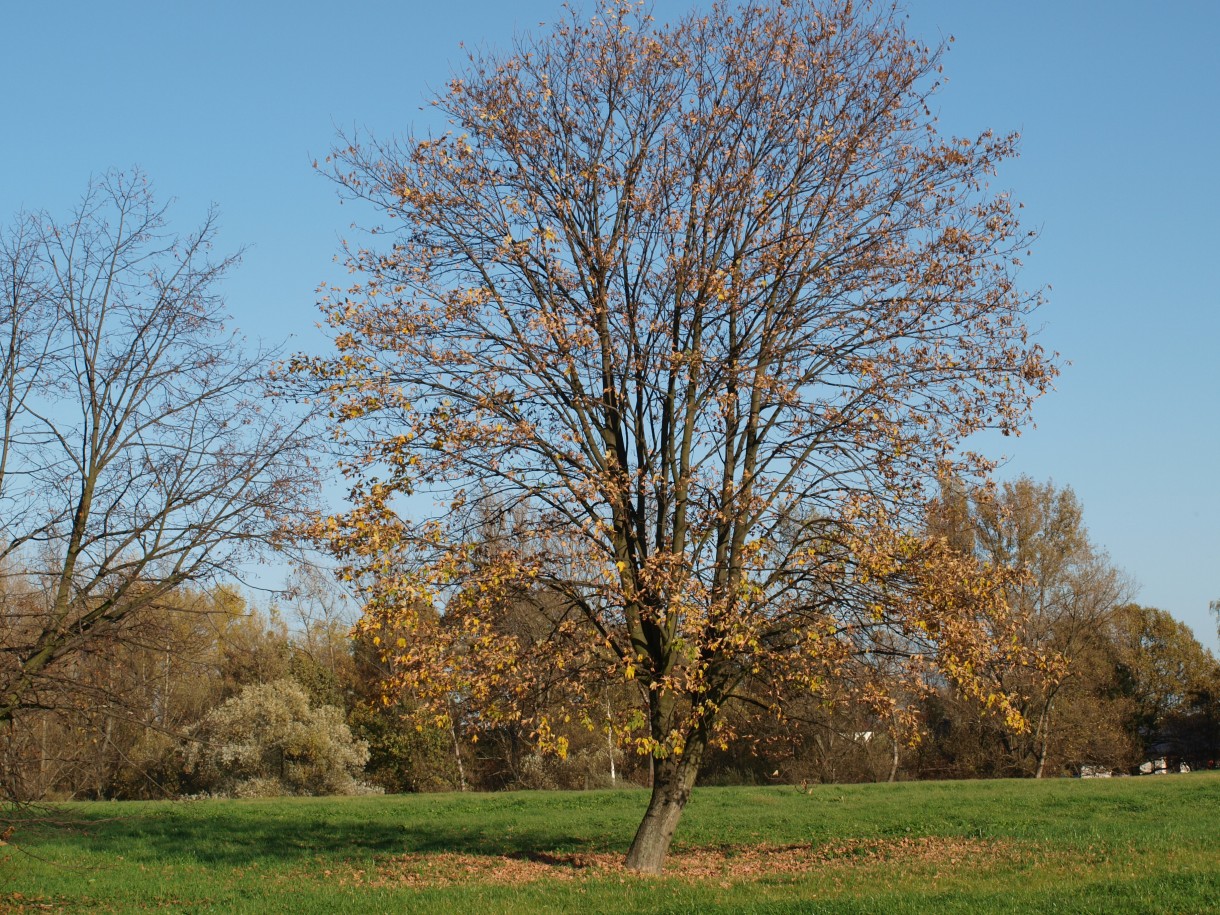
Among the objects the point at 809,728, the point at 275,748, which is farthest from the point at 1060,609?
the point at 275,748

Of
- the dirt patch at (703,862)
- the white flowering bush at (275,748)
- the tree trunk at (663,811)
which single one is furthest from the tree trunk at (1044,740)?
the tree trunk at (663,811)

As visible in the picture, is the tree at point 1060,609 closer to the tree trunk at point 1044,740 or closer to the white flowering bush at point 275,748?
the tree trunk at point 1044,740

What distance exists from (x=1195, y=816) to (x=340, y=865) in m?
15.5

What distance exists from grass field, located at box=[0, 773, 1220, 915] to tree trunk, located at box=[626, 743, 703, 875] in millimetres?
606

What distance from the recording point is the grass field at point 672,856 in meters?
12.5

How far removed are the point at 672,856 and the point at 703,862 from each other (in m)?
0.96

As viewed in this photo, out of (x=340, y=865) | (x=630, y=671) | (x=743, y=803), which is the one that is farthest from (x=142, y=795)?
(x=630, y=671)

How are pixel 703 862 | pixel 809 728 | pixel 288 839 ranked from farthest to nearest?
1. pixel 809 728
2. pixel 288 839
3. pixel 703 862

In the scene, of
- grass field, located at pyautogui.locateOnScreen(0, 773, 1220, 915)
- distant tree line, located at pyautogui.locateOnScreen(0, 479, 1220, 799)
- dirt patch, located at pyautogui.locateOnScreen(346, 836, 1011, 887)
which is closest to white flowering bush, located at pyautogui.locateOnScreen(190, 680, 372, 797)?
distant tree line, located at pyautogui.locateOnScreen(0, 479, 1220, 799)

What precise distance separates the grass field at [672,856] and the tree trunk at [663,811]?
23.9 inches

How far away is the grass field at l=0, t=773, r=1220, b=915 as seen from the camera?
12469mm

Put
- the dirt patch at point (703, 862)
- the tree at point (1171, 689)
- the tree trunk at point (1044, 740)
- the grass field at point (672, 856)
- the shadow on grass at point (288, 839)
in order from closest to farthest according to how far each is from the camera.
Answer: the grass field at point (672, 856)
the dirt patch at point (703, 862)
the shadow on grass at point (288, 839)
the tree trunk at point (1044, 740)
the tree at point (1171, 689)

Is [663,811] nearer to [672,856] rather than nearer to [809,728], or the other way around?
[672,856]

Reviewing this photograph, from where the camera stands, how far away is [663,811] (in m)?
15.6
